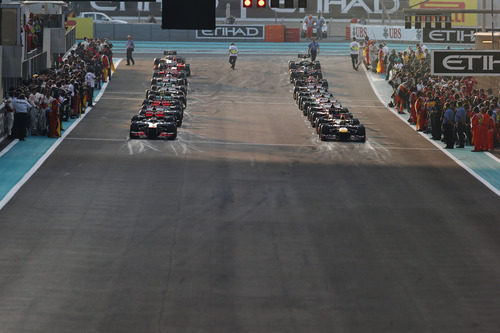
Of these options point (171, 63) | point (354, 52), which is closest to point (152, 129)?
point (171, 63)

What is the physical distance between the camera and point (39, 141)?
3009 cm

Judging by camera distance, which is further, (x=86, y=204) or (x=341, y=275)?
(x=86, y=204)

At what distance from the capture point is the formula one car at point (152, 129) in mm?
29625

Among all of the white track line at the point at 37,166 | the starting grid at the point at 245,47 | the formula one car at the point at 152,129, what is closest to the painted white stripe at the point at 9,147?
the white track line at the point at 37,166

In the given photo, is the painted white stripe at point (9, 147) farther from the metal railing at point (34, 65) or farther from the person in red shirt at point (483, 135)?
the person in red shirt at point (483, 135)

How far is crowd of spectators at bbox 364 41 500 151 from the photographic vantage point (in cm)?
3069

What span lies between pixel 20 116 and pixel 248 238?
13466mm

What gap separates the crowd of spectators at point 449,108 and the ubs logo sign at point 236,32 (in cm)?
Result: 2575

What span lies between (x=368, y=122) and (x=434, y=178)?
1184 cm

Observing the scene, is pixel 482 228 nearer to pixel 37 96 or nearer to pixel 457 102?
pixel 457 102

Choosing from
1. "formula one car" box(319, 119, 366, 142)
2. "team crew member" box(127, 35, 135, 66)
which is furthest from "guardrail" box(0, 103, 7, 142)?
"team crew member" box(127, 35, 135, 66)

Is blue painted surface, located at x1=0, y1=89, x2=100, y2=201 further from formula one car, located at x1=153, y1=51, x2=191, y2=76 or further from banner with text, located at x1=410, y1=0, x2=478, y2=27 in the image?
banner with text, located at x1=410, y1=0, x2=478, y2=27

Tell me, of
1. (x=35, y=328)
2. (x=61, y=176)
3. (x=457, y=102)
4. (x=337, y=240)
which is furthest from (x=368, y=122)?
(x=35, y=328)

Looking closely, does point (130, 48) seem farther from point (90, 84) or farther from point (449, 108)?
point (449, 108)
